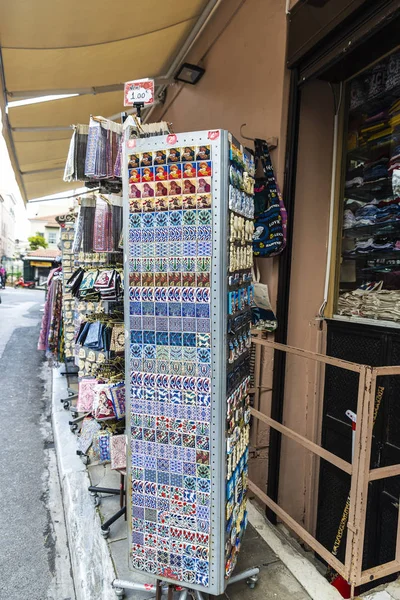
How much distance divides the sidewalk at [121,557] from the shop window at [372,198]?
163 centimetres

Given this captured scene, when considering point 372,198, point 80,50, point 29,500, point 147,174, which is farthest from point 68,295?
point 147,174

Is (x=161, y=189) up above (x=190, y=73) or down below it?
below

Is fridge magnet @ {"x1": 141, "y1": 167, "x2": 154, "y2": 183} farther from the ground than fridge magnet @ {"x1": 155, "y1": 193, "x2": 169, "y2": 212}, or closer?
farther from the ground

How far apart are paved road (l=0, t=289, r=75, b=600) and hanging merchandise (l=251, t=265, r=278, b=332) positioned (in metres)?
2.10

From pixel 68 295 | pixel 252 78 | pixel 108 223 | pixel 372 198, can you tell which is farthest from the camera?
pixel 68 295

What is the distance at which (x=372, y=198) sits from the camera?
3.06m

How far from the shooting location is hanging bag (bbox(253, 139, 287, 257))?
9.04 ft

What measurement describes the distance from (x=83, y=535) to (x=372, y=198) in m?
3.14

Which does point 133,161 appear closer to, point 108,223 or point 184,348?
point 184,348

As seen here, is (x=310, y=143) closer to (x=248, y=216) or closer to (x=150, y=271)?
(x=248, y=216)

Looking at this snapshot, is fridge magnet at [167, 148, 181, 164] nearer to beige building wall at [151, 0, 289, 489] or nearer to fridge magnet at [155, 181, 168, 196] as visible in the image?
fridge magnet at [155, 181, 168, 196]

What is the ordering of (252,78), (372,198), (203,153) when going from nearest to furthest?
1. (203,153)
2. (372,198)
3. (252,78)

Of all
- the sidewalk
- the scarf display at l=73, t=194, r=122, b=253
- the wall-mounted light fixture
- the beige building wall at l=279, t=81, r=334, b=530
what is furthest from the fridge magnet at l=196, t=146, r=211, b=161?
the wall-mounted light fixture

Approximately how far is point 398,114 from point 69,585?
12.5 ft
